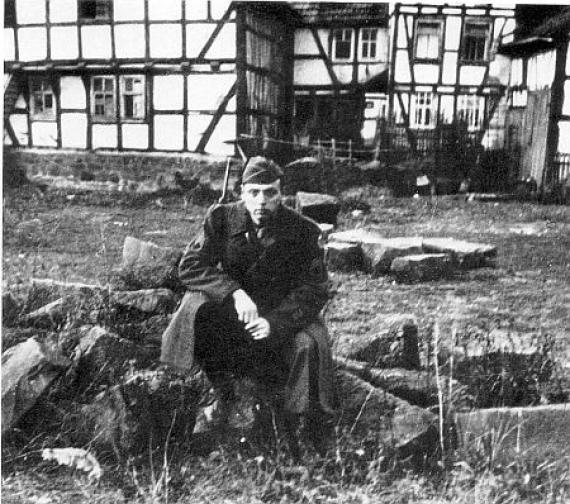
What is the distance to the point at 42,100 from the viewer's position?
2.55 m

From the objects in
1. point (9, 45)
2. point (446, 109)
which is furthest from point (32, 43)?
point (446, 109)

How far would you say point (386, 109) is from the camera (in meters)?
2.80

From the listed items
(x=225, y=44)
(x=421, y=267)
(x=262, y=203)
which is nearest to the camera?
(x=262, y=203)

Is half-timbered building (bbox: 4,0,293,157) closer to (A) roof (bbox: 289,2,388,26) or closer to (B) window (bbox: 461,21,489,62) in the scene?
(A) roof (bbox: 289,2,388,26)

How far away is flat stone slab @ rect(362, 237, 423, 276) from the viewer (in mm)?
2602

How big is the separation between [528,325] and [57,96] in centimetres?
267

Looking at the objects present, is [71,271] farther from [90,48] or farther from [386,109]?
[386,109]


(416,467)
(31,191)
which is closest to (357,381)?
(416,467)

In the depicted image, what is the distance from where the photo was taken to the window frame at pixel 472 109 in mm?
2615

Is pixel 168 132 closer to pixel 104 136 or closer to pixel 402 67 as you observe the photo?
pixel 104 136

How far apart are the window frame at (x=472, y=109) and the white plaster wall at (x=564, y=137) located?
1.35 feet

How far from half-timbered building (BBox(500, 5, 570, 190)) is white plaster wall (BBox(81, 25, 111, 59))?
80.7 inches

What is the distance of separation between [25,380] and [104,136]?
4.24 ft

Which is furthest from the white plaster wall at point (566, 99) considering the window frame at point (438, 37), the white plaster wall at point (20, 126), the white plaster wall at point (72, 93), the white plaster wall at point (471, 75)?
the white plaster wall at point (20, 126)
